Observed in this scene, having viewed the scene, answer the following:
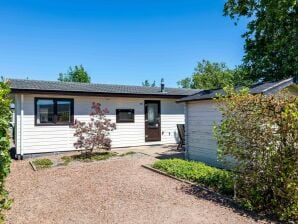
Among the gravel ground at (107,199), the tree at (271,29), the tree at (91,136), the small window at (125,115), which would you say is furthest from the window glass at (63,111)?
the tree at (271,29)

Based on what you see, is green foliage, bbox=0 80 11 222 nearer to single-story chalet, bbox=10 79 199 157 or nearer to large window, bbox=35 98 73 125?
single-story chalet, bbox=10 79 199 157

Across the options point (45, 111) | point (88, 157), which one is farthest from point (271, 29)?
point (45, 111)

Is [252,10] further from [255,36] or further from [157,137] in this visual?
[157,137]

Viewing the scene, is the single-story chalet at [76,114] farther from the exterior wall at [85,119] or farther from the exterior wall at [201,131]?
the exterior wall at [201,131]

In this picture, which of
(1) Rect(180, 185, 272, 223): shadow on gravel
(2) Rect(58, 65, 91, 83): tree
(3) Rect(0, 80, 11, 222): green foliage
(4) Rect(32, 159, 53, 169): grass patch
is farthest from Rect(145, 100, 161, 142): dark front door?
(2) Rect(58, 65, 91, 83): tree

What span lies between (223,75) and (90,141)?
120ft

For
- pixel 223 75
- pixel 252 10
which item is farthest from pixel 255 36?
pixel 223 75

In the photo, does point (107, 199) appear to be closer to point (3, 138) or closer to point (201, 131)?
point (3, 138)

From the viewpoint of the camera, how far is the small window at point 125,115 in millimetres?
13578

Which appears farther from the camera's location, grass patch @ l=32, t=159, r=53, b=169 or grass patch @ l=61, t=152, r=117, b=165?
grass patch @ l=61, t=152, r=117, b=165

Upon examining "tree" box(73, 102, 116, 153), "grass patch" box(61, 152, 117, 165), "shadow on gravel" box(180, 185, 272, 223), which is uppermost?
"tree" box(73, 102, 116, 153)

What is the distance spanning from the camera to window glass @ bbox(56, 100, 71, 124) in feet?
39.4

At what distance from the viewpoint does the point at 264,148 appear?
16.7 ft

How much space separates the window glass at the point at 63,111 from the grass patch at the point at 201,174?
561cm
